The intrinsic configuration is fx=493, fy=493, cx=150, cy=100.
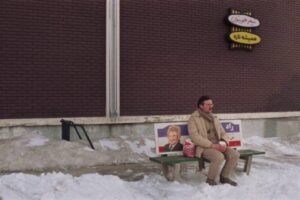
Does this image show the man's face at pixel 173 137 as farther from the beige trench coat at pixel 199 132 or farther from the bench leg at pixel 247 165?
the bench leg at pixel 247 165

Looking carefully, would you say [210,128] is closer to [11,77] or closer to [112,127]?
[112,127]

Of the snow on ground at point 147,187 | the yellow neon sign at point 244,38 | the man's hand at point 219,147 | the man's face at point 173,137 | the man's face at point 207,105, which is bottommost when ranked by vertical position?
the snow on ground at point 147,187

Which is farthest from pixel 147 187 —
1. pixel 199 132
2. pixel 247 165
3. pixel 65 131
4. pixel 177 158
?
pixel 65 131

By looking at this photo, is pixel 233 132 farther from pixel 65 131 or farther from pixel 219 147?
pixel 65 131

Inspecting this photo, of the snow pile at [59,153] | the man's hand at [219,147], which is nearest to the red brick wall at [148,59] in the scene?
the snow pile at [59,153]

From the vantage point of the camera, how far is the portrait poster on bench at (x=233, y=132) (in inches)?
335

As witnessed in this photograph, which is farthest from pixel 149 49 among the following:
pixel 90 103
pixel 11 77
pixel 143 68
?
pixel 11 77

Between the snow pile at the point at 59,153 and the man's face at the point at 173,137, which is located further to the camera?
the snow pile at the point at 59,153

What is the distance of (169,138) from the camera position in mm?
7902

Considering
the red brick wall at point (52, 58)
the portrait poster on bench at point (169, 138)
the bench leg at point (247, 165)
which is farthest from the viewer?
the red brick wall at point (52, 58)

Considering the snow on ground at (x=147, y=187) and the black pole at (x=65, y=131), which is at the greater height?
the black pole at (x=65, y=131)

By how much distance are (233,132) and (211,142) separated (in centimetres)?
117

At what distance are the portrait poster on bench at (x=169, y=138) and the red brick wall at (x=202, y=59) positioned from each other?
10.5 ft

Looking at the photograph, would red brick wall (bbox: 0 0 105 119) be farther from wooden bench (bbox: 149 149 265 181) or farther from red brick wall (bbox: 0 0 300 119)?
wooden bench (bbox: 149 149 265 181)
